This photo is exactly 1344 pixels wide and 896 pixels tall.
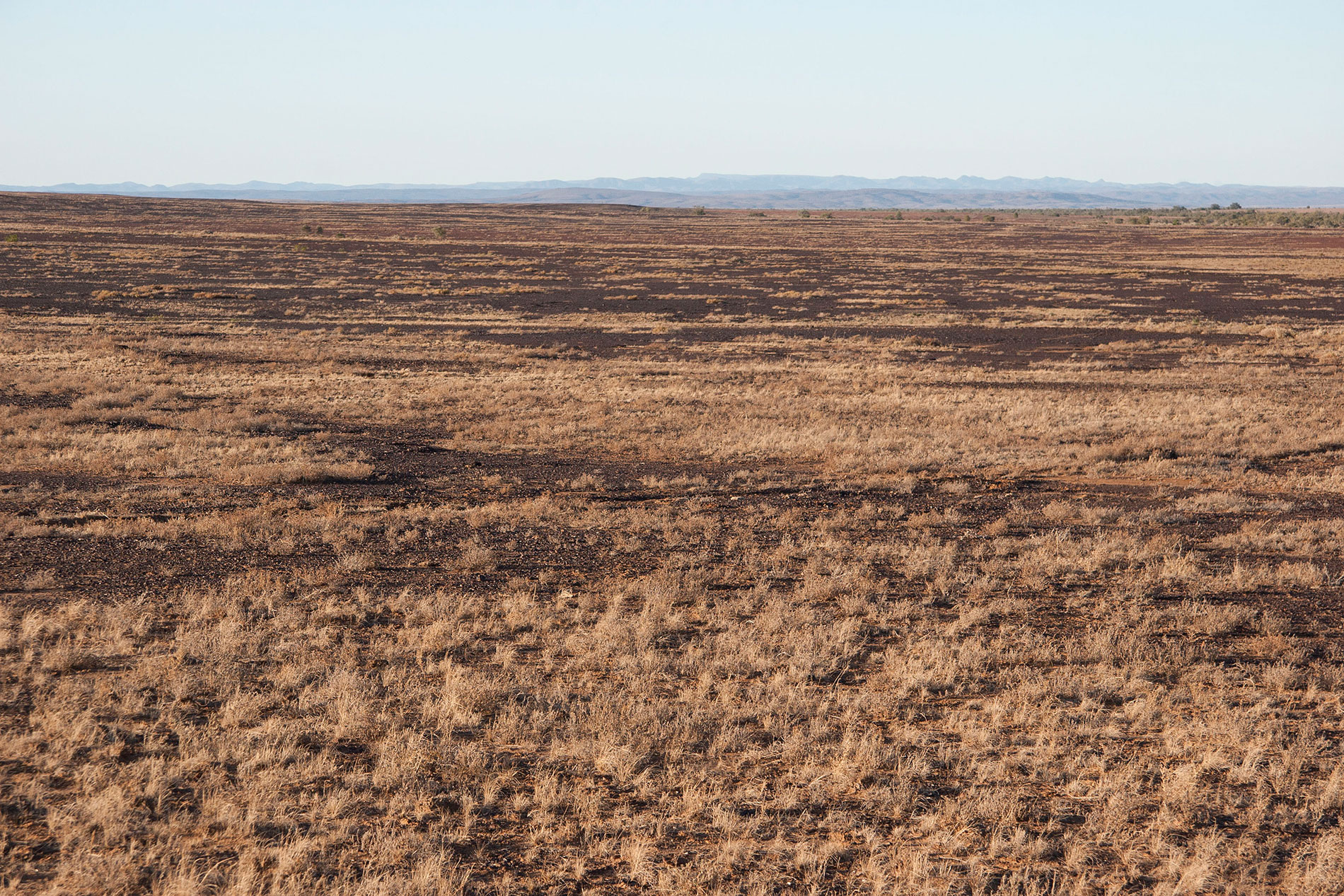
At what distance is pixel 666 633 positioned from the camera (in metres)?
9.68

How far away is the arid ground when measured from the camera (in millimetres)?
6008

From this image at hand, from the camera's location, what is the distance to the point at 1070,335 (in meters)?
40.0

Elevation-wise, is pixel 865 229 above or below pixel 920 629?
above

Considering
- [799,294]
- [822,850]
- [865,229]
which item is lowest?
[822,850]

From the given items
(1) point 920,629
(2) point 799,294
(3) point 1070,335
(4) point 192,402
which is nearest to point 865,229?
(2) point 799,294

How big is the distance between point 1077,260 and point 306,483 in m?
82.7

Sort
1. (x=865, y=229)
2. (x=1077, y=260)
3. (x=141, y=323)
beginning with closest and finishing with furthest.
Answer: (x=141, y=323) → (x=1077, y=260) → (x=865, y=229)

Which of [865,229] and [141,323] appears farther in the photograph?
[865,229]

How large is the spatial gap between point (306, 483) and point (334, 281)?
4606 centimetres

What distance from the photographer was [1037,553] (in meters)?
12.3

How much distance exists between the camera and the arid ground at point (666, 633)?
6.01 m

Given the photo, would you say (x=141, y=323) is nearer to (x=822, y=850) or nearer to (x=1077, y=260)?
(x=822, y=850)

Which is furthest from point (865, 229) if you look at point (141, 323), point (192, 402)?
point (192, 402)

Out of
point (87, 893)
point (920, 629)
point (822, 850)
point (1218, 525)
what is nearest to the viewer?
point (87, 893)
